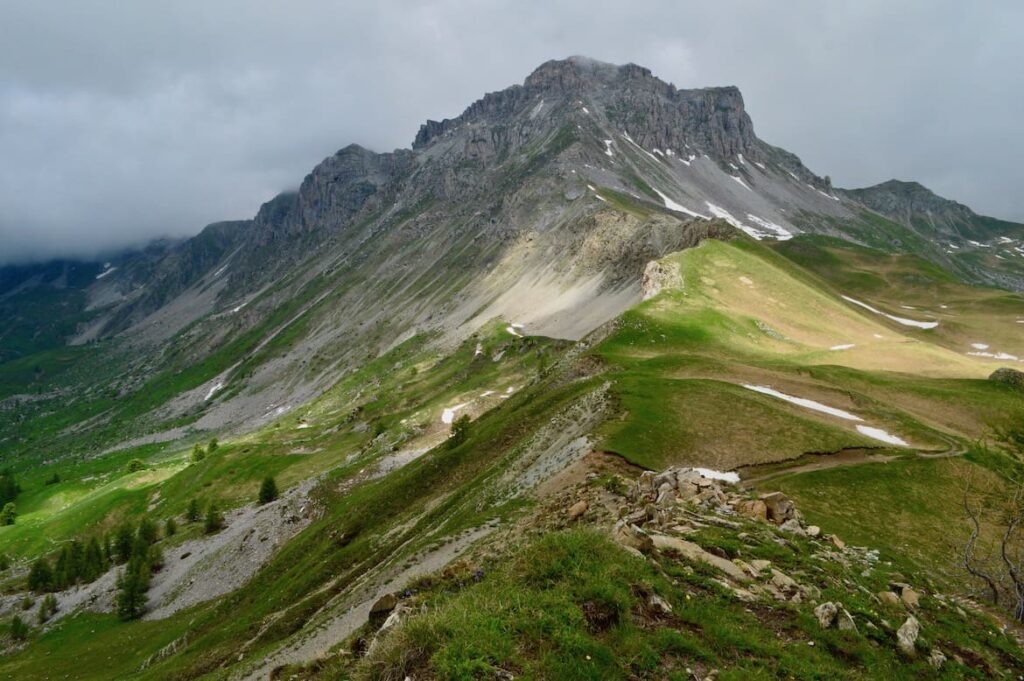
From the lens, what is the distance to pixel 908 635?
48.8 feet

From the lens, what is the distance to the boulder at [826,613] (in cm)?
1450

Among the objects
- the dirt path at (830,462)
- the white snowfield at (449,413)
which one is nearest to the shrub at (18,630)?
the white snowfield at (449,413)

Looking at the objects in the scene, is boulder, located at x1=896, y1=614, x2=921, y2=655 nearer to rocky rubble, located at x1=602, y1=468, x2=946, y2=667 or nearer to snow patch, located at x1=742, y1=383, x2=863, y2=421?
rocky rubble, located at x1=602, y1=468, x2=946, y2=667

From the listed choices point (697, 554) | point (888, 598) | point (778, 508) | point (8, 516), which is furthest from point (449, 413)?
point (8, 516)

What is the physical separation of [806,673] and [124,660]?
6983 centimetres

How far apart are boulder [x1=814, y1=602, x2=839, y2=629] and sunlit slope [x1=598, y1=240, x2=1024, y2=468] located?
1778 centimetres

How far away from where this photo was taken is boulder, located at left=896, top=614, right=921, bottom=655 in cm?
1452

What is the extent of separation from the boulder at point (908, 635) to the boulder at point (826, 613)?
1.70m

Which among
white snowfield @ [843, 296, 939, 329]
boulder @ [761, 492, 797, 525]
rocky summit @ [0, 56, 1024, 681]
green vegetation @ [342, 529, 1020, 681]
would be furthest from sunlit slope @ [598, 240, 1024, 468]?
white snowfield @ [843, 296, 939, 329]

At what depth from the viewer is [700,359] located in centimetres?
5888

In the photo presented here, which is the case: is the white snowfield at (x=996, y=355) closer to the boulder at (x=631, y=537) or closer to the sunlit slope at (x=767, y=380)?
the sunlit slope at (x=767, y=380)

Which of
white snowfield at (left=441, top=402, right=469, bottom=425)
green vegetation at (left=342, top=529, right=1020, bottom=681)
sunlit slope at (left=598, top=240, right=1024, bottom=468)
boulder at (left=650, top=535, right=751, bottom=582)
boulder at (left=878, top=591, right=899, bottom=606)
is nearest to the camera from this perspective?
green vegetation at (left=342, top=529, right=1020, bottom=681)

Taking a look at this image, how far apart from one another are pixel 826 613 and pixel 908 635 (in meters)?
2.39

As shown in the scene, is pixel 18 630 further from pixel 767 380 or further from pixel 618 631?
pixel 767 380
